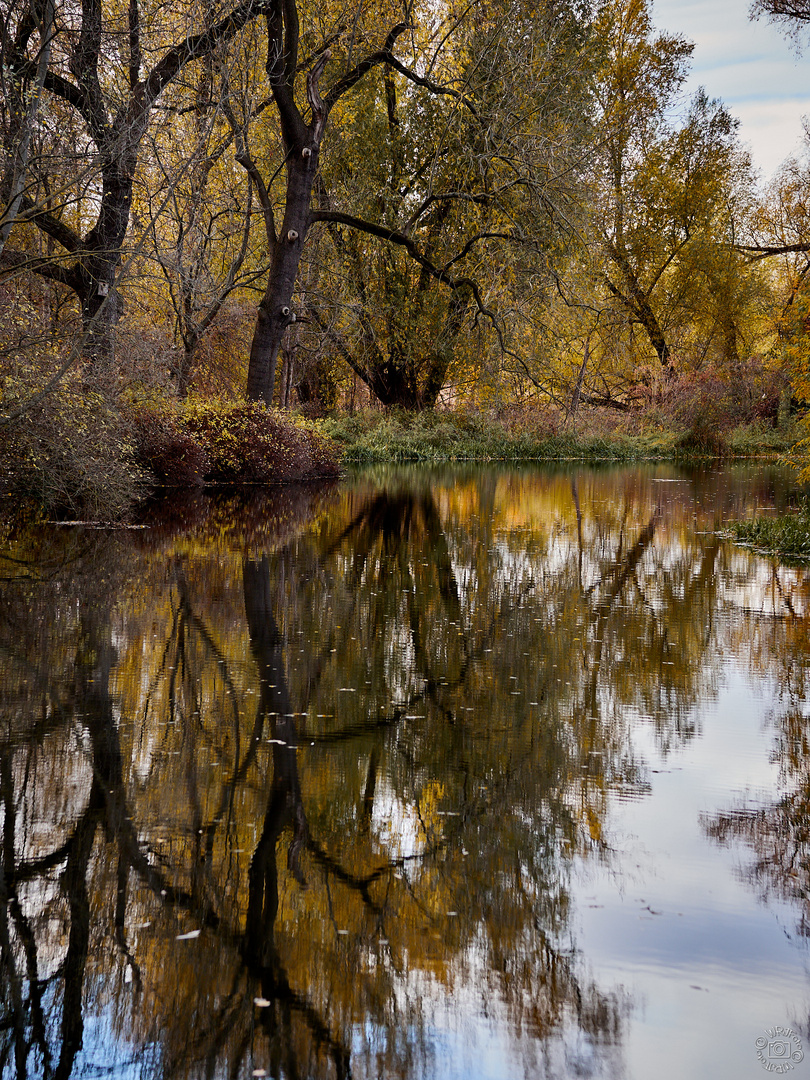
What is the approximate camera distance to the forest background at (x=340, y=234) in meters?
12.6

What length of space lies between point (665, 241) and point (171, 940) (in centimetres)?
4558

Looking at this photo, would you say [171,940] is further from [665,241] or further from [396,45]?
[665,241]

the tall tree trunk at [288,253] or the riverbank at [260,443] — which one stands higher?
the tall tree trunk at [288,253]

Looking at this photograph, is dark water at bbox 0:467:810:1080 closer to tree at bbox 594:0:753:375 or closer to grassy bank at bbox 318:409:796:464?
grassy bank at bbox 318:409:796:464

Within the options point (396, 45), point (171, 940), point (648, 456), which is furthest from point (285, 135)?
point (648, 456)

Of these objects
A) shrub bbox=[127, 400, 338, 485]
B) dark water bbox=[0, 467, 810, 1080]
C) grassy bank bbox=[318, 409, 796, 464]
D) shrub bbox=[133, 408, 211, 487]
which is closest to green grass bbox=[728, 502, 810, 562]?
dark water bbox=[0, 467, 810, 1080]

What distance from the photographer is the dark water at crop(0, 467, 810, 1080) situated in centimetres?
268

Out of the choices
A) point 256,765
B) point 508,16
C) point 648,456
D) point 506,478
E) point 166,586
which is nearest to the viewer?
point 256,765

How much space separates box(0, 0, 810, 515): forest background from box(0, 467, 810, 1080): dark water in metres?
5.58

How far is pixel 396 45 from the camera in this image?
24.1 meters

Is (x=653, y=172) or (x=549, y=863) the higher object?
(x=653, y=172)
